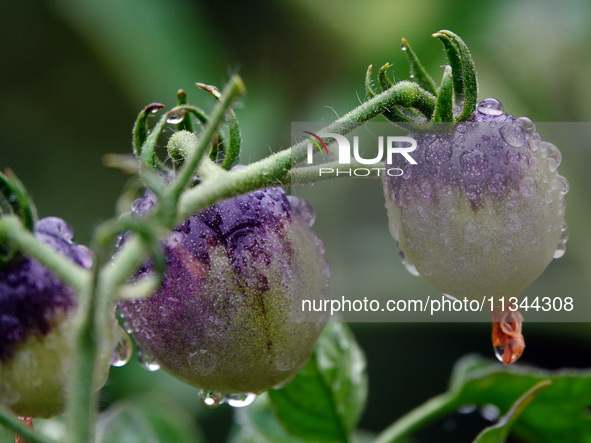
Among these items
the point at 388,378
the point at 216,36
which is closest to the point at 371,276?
the point at 388,378

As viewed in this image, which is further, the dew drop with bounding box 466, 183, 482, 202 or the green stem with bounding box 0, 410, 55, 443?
the dew drop with bounding box 466, 183, 482, 202

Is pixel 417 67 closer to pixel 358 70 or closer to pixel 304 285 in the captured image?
pixel 304 285

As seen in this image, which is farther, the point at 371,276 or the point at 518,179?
the point at 371,276

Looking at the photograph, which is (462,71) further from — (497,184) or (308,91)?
(308,91)

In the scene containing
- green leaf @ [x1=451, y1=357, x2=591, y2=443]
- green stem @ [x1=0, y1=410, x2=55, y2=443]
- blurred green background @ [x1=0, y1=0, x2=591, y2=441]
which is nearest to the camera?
green stem @ [x1=0, y1=410, x2=55, y2=443]

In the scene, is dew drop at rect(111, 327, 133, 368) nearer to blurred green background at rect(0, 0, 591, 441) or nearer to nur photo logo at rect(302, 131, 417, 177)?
nur photo logo at rect(302, 131, 417, 177)

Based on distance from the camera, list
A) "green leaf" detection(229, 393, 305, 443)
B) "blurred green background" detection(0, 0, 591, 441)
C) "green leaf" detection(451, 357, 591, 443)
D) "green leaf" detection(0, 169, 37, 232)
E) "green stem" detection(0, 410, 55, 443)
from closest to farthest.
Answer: "green stem" detection(0, 410, 55, 443) → "green leaf" detection(0, 169, 37, 232) → "green leaf" detection(451, 357, 591, 443) → "green leaf" detection(229, 393, 305, 443) → "blurred green background" detection(0, 0, 591, 441)

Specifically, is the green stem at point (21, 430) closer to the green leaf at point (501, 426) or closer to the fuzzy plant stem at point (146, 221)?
the fuzzy plant stem at point (146, 221)

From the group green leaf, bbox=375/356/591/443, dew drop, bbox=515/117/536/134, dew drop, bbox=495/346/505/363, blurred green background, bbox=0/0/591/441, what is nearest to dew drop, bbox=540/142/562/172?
dew drop, bbox=515/117/536/134
